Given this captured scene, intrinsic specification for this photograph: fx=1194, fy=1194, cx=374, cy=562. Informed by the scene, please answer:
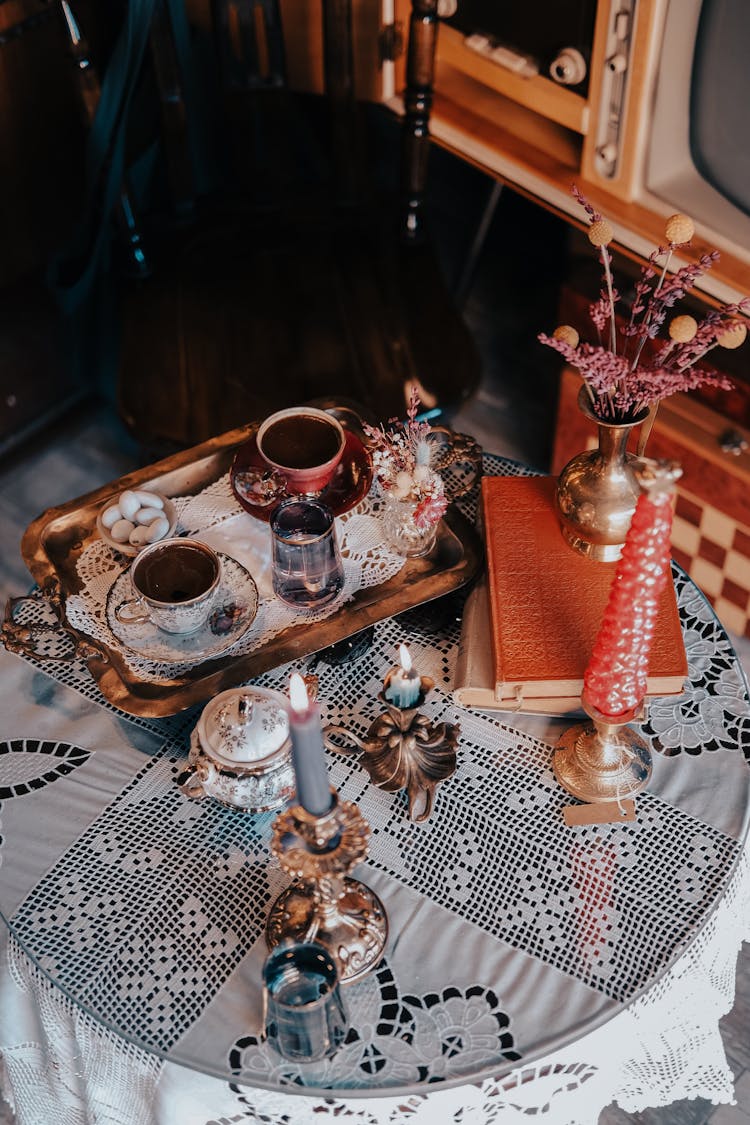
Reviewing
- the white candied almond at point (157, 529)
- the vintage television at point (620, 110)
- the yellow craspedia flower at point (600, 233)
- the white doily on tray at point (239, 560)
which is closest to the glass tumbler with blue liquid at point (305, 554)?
the white doily on tray at point (239, 560)

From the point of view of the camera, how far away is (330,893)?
3.59 ft

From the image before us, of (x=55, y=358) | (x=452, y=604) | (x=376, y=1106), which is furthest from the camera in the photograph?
(x=55, y=358)

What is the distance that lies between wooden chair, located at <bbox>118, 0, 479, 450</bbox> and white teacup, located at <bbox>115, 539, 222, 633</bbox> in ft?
2.09

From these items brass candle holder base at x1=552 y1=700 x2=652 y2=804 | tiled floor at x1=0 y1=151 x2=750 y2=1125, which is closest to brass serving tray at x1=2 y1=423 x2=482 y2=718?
brass candle holder base at x1=552 y1=700 x2=652 y2=804

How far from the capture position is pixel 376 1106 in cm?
112

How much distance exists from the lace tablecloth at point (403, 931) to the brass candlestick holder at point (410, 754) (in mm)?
25

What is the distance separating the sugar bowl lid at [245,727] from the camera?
3.99 feet

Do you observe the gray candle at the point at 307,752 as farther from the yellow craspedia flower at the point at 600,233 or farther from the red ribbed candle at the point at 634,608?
the yellow craspedia flower at the point at 600,233

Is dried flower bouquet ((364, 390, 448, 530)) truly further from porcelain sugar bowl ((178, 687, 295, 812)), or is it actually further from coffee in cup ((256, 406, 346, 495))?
porcelain sugar bowl ((178, 687, 295, 812))

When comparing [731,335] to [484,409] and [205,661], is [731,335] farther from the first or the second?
[484,409]

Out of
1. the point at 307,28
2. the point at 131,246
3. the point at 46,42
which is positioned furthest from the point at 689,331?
the point at 46,42

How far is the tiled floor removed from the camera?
2363 mm

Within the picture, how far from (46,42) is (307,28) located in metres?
0.49

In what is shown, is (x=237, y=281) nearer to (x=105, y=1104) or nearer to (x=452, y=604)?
(x=452, y=604)
